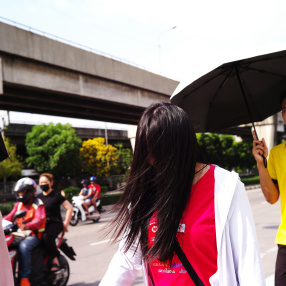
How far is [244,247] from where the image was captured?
1.48m

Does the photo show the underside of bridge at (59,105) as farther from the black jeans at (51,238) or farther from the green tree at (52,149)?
the green tree at (52,149)

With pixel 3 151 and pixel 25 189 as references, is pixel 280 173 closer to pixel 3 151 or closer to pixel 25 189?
pixel 3 151

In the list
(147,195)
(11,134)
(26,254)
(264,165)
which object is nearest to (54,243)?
(26,254)

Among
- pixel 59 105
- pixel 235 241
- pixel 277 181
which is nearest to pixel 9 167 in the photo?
pixel 59 105

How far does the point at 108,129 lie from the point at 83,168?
9864mm

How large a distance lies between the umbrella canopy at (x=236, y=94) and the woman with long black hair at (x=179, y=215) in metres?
1.09

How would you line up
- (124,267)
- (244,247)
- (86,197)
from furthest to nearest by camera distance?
(86,197), (124,267), (244,247)

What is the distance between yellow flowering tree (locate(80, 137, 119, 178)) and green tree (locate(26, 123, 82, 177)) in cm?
298

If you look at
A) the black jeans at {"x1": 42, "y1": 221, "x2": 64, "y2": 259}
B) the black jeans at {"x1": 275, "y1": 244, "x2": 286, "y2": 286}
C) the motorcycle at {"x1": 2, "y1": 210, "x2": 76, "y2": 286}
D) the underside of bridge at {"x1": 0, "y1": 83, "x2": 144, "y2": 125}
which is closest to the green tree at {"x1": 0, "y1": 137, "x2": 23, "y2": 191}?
the underside of bridge at {"x1": 0, "y1": 83, "x2": 144, "y2": 125}

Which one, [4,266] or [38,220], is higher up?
[4,266]

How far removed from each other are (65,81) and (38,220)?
44.3 ft

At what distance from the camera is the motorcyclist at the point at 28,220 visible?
15.9 feet

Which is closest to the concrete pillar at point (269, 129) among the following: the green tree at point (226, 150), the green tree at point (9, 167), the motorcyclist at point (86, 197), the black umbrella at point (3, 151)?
the green tree at point (226, 150)

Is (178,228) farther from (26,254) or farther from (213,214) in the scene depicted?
(26,254)
